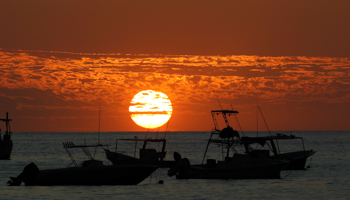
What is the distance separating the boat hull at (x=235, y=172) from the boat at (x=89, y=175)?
8221 millimetres

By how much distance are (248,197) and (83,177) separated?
1512 cm

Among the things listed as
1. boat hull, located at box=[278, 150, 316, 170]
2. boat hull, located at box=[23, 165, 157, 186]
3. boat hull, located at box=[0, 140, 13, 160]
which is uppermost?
boat hull, located at box=[0, 140, 13, 160]

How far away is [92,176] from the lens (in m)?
52.2

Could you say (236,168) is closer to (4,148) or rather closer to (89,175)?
(89,175)

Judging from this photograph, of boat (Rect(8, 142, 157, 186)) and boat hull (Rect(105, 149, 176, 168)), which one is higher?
boat hull (Rect(105, 149, 176, 168))

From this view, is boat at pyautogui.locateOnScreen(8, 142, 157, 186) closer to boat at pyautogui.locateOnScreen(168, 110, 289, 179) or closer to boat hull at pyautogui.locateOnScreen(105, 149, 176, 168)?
boat at pyautogui.locateOnScreen(168, 110, 289, 179)

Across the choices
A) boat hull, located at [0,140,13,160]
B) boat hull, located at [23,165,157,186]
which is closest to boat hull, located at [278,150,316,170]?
boat hull, located at [23,165,157,186]

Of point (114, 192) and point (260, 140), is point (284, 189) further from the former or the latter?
point (114, 192)

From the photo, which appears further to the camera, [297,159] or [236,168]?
[297,159]

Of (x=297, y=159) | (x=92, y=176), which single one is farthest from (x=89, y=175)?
(x=297, y=159)

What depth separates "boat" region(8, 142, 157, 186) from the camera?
52.0 meters

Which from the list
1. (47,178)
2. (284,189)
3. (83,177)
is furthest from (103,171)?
(284,189)

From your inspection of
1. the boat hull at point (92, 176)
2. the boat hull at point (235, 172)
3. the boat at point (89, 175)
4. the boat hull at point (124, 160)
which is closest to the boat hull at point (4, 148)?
the boat hull at point (124, 160)

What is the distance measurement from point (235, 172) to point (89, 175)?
1540 cm
